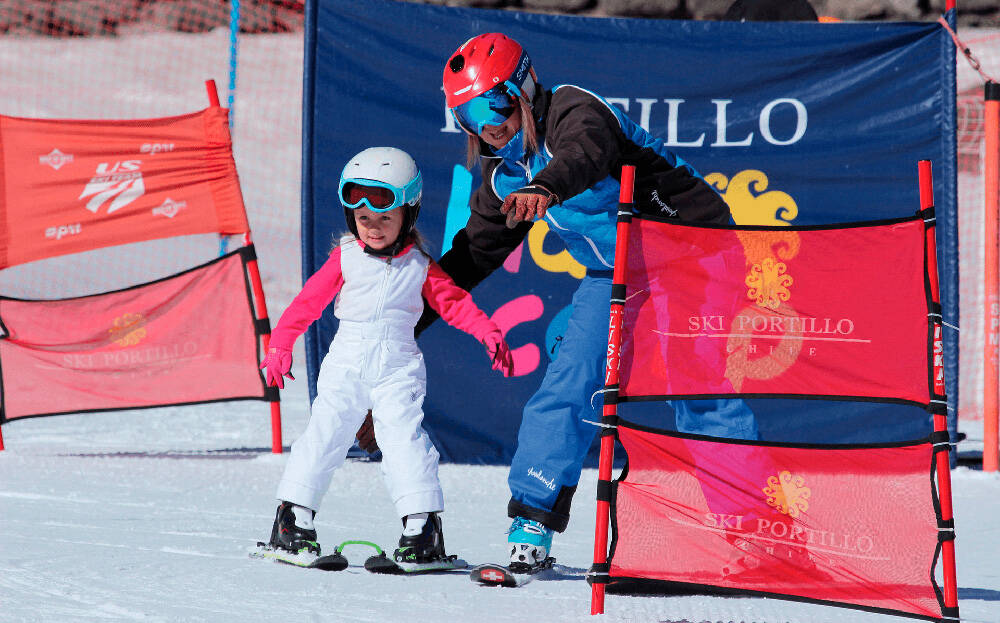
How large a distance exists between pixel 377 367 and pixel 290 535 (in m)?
0.60

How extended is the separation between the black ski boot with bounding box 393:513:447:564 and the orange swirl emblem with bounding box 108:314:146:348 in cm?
282

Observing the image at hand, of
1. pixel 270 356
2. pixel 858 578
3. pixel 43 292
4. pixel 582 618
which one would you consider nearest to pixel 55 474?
pixel 270 356

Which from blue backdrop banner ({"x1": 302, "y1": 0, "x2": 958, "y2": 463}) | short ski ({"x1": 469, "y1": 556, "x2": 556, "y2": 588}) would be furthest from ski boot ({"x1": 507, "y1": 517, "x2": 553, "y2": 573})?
blue backdrop banner ({"x1": 302, "y1": 0, "x2": 958, "y2": 463})

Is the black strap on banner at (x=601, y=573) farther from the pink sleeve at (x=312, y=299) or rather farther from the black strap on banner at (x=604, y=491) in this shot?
the pink sleeve at (x=312, y=299)

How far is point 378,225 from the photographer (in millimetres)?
3826

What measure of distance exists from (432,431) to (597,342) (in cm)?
251

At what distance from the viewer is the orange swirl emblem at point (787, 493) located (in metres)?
3.01

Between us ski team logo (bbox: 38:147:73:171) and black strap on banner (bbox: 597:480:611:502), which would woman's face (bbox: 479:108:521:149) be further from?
us ski team logo (bbox: 38:147:73:171)

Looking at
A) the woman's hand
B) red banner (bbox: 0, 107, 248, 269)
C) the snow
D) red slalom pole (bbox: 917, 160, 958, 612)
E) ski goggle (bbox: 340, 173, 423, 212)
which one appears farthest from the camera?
red banner (bbox: 0, 107, 248, 269)

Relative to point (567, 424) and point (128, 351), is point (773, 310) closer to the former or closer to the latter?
point (567, 424)

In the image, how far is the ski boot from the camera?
3.58 meters

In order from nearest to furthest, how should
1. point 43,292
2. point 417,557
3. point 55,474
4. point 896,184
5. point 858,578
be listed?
point 858,578 < point 417,557 < point 55,474 < point 896,184 < point 43,292

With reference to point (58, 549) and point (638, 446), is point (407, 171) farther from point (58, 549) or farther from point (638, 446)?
point (58, 549)

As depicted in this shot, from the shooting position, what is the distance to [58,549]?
12.4ft
